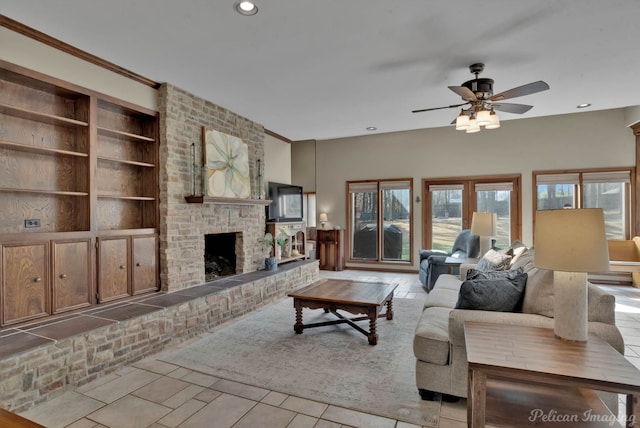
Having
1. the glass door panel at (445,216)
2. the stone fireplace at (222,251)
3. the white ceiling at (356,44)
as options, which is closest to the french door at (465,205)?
the glass door panel at (445,216)

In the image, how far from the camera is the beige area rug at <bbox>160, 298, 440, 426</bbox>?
7.70 feet

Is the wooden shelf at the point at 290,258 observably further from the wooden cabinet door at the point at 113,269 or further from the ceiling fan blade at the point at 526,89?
the ceiling fan blade at the point at 526,89

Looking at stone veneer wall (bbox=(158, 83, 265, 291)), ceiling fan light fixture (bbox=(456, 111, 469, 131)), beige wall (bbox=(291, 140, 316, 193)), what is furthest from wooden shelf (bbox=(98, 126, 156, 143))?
beige wall (bbox=(291, 140, 316, 193))

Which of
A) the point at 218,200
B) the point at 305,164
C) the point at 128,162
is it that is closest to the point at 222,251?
the point at 218,200

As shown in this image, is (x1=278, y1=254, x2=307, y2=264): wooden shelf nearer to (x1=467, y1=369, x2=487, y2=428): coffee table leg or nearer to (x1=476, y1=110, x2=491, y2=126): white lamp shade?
(x1=476, y1=110, x2=491, y2=126): white lamp shade

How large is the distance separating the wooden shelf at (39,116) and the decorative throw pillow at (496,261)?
175 inches

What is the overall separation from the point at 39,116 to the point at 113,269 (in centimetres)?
161

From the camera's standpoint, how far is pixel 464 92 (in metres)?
3.40

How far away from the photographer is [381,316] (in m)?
4.05

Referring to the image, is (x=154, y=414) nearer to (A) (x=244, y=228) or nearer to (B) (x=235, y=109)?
(A) (x=244, y=228)

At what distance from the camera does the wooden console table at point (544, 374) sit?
148 centimetres

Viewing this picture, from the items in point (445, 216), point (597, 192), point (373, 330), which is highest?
point (597, 192)

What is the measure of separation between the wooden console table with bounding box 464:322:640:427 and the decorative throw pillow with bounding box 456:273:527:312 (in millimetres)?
299
